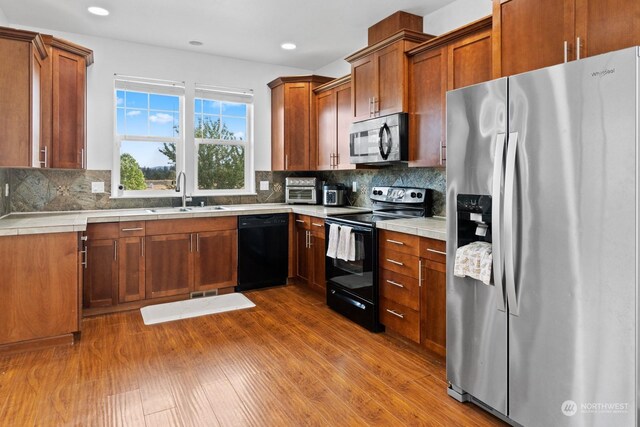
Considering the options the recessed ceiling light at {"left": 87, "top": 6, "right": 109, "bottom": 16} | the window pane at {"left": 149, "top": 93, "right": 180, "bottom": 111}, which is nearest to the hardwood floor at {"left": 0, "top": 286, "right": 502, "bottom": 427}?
the window pane at {"left": 149, "top": 93, "right": 180, "bottom": 111}

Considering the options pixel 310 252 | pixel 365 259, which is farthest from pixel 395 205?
pixel 310 252

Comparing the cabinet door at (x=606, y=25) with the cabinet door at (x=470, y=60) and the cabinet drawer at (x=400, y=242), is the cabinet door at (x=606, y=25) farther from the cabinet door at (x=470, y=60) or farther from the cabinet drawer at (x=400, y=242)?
the cabinet drawer at (x=400, y=242)

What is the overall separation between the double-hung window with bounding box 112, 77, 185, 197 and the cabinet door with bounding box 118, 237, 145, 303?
2.72 feet

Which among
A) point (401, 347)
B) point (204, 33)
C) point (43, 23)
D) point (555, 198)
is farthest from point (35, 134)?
point (555, 198)

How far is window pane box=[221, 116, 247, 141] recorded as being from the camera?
194 inches

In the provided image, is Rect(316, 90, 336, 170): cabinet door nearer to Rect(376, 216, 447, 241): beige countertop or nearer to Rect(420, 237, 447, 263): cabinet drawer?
Rect(376, 216, 447, 241): beige countertop

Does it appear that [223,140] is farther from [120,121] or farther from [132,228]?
[132,228]

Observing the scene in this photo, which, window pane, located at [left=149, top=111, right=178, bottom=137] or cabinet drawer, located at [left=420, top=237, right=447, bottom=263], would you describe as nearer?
cabinet drawer, located at [left=420, top=237, right=447, bottom=263]

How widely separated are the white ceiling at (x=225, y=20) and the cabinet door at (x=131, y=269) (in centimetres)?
207

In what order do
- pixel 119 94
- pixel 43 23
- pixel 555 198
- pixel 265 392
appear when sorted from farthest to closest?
1. pixel 119 94
2. pixel 43 23
3. pixel 265 392
4. pixel 555 198

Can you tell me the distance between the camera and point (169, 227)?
3.95m

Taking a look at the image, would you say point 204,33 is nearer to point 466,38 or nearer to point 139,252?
point 139,252

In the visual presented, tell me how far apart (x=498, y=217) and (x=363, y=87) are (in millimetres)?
2339

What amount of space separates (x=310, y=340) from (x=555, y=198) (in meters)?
2.09
